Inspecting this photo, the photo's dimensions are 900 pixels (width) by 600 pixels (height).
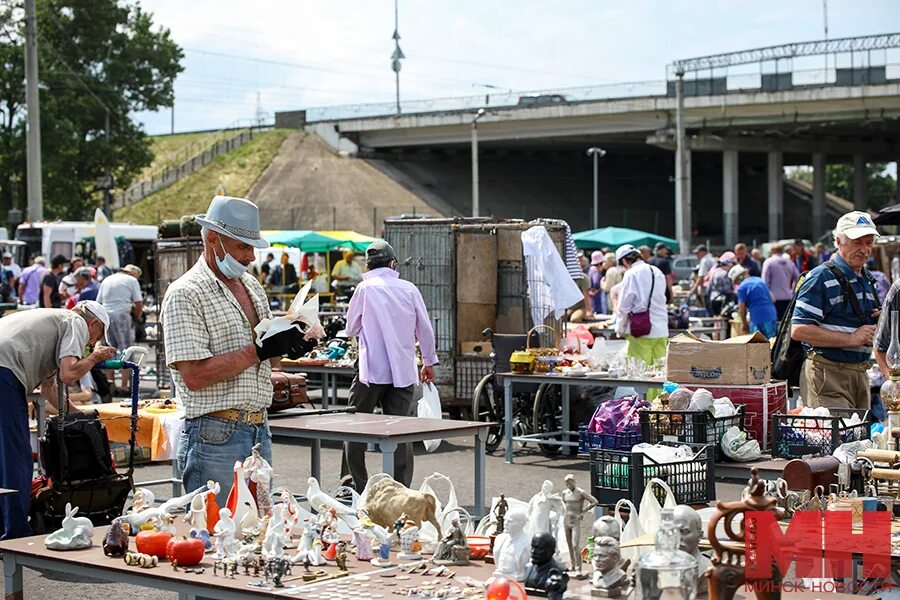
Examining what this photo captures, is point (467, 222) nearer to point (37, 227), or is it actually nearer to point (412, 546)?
point (412, 546)

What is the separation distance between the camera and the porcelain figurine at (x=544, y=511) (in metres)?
4.73

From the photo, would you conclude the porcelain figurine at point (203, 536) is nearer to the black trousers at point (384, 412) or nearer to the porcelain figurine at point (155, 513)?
the porcelain figurine at point (155, 513)

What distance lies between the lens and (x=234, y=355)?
19.3ft

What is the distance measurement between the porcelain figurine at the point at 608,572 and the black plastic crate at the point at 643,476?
47.7 inches

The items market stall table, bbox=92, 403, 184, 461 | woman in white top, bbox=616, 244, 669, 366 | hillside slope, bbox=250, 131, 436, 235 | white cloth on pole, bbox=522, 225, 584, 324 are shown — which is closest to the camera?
market stall table, bbox=92, 403, 184, 461

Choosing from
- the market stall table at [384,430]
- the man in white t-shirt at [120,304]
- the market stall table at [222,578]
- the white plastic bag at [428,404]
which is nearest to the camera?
the market stall table at [222,578]

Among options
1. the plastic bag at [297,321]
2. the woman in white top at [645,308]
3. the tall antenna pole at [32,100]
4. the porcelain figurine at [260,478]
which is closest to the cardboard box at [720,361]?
the plastic bag at [297,321]

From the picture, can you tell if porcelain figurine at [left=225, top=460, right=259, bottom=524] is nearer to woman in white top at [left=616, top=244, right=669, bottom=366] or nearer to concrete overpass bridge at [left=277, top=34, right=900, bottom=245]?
woman in white top at [left=616, top=244, right=669, bottom=366]

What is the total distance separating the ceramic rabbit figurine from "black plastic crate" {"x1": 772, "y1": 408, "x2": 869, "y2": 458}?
11.0ft

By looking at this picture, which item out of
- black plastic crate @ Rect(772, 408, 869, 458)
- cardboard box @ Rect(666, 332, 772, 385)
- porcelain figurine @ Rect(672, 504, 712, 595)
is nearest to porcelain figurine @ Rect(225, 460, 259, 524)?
porcelain figurine @ Rect(672, 504, 712, 595)

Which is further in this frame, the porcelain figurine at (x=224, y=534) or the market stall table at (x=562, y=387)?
the market stall table at (x=562, y=387)

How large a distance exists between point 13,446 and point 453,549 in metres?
3.34

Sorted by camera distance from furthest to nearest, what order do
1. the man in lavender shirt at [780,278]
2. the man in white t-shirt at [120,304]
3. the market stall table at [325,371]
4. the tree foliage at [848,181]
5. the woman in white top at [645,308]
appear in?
the tree foliage at [848,181] → the man in lavender shirt at [780,278] → the man in white t-shirt at [120,304] → the market stall table at [325,371] → the woman in white top at [645,308]

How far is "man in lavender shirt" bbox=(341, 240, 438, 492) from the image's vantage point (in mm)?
9406
